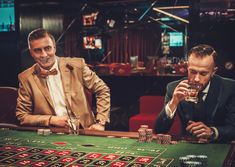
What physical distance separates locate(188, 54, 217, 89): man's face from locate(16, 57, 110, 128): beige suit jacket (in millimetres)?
1155

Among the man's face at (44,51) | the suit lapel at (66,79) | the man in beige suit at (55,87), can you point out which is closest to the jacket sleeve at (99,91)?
the man in beige suit at (55,87)

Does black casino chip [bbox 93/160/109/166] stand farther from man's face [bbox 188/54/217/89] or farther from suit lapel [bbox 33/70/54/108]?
suit lapel [bbox 33/70/54/108]

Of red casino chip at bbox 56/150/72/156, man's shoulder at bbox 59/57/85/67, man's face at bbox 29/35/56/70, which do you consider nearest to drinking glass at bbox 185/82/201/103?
red casino chip at bbox 56/150/72/156

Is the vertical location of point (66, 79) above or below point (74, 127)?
above

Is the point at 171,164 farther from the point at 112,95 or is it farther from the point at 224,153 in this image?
the point at 112,95

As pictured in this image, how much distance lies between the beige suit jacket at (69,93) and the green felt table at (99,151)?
0.99 m

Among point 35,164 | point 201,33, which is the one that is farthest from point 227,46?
point 35,164

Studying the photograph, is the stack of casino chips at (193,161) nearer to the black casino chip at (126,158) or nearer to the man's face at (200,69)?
the black casino chip at (126,158)

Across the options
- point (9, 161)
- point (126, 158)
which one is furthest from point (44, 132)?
point (126, 158)

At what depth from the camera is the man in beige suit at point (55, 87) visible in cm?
413

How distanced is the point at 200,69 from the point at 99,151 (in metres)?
1.24

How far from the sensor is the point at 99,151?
2.66m

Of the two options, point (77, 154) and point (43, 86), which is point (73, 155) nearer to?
point (77, 154)

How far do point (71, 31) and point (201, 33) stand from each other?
244 cm
